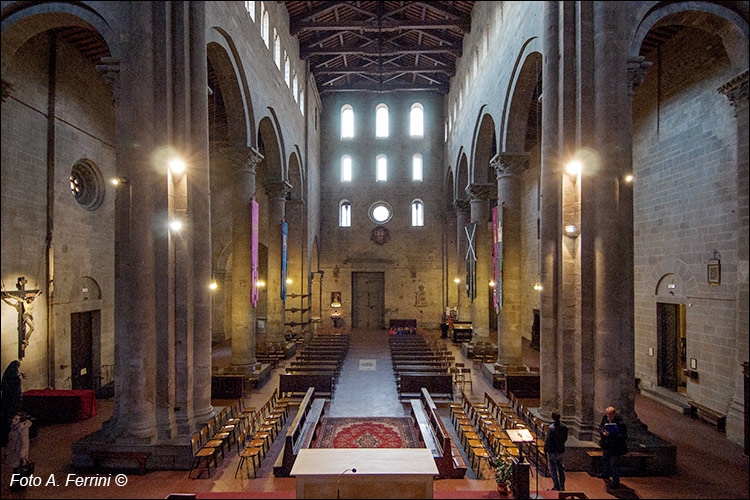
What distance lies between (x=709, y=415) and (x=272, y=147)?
15807 mm

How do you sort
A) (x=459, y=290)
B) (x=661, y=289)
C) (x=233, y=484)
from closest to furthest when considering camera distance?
(x=233, y=484)
(x=661, y=289)
(x=459, y=290)

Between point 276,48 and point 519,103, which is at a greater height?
point 276,48

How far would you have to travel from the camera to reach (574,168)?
9336 millimetres

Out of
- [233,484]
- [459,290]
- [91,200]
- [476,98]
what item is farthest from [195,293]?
[459,290]

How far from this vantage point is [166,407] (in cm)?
898

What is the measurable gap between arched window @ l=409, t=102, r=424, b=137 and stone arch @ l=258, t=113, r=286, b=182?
43.3ft

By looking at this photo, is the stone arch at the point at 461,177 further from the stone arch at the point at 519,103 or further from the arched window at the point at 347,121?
the arched window at the point at 347,121

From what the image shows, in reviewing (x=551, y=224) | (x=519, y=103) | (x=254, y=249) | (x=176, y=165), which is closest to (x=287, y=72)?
(x=254, y=249)

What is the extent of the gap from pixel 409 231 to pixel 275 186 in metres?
12.5

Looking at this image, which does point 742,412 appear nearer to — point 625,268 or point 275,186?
point 625,268

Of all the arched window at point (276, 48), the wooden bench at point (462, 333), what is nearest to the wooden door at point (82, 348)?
the arched window at point (276, 48)

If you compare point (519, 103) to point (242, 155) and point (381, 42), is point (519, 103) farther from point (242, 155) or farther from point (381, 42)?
point (381, 42)

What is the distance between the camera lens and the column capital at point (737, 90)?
9789 mm

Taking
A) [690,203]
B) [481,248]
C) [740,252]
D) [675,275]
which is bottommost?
[675,275]
